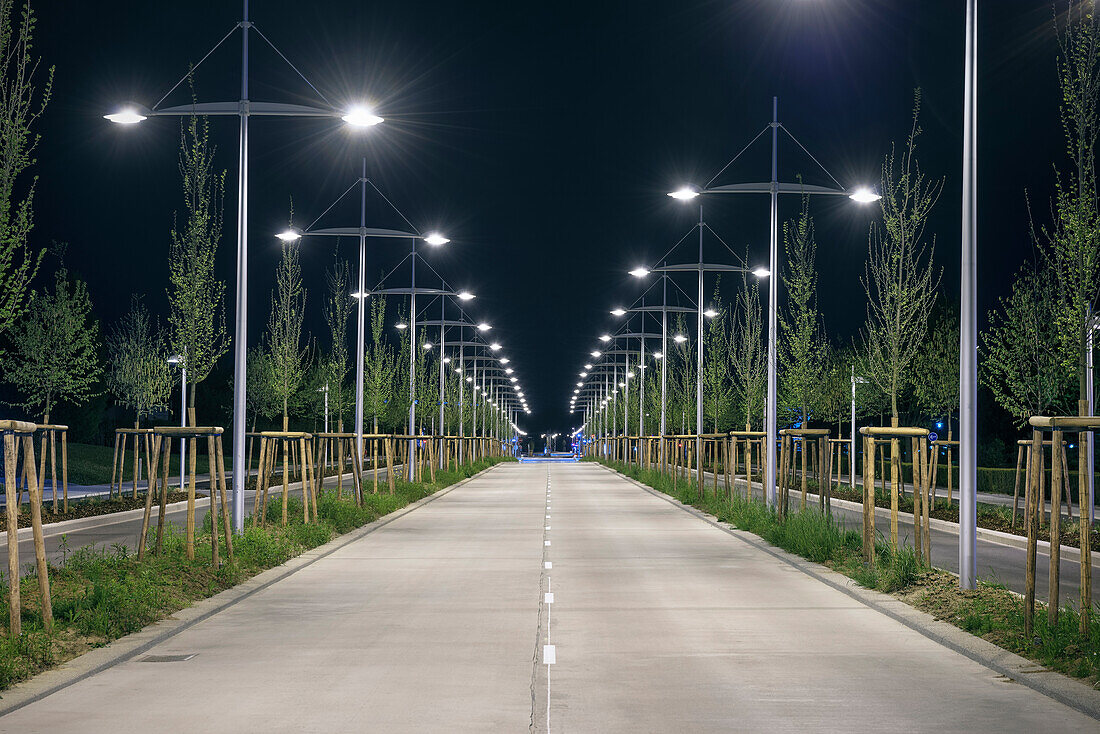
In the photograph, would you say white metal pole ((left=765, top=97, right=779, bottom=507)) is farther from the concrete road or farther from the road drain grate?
the road drain grate

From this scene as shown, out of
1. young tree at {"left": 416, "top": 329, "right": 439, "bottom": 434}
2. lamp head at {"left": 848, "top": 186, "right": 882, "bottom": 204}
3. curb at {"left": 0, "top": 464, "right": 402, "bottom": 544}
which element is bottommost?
curb at {"left": 0, "top": 464, "right": 402, "bottom": 544}

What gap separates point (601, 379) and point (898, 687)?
11853 cm

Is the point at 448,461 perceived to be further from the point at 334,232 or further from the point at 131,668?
the point at 131,668

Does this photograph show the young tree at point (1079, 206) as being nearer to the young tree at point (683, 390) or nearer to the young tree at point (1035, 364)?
the young tree at point (1035, 364)

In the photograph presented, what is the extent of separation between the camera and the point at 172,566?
54.2 ft

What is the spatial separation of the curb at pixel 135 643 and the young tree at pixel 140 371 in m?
23.7

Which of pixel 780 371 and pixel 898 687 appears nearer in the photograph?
pixel 898 687

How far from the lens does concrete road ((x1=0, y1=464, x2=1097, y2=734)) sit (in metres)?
9.05

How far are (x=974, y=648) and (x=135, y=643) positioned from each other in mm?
8251

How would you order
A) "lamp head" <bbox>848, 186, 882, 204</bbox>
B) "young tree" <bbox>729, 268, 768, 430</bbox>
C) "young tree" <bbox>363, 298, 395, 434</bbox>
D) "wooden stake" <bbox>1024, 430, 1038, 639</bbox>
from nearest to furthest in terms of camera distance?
"wooden stake" <bbox>1024, 430, 1038, 639</bbox> → "lamp head" <bbox>848, 186, 882, 204</bbox> → "young tree" <bbox>729, 268, 768, 430</bbox> → "young tree" <bbox>363, 298, 395, 434</bbox>

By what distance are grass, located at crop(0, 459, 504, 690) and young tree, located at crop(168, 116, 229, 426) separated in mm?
2918

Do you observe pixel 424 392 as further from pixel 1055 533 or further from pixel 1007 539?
pixel 1055 533

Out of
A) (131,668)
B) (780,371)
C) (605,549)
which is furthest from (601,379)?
(131,668)

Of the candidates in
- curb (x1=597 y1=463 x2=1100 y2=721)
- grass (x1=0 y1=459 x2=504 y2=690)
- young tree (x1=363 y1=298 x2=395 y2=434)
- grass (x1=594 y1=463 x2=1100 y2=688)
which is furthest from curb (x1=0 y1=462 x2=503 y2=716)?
young tree (x1=363 y1=298 x2=395 y2=434)
